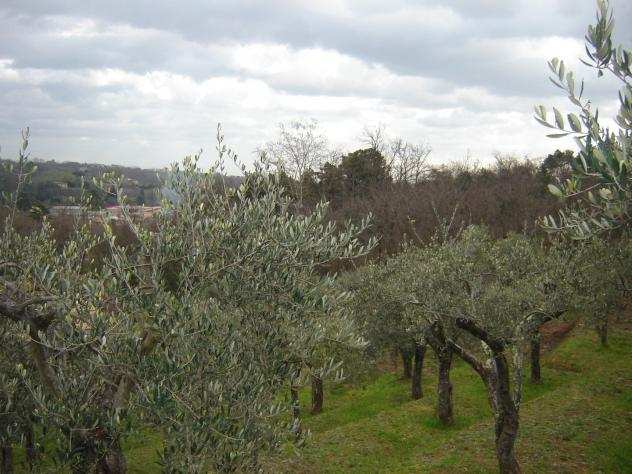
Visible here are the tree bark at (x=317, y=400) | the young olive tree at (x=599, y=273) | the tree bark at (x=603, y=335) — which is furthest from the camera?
the tree bark at (x=603, y=335)

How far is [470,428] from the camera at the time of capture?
1945 cm

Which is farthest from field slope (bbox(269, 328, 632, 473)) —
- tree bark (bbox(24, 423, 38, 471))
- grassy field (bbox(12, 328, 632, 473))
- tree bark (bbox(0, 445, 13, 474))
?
tree bark (bbox(0, 445, 13, 474))

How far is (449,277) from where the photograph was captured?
628 inches

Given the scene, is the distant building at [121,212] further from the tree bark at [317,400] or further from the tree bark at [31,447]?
the tree bark at [317,400]

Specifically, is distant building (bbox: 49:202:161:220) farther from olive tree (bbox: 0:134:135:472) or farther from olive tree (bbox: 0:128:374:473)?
olive tree (bbox: 0:134:135:472)

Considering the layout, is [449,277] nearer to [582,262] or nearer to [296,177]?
[582,262]

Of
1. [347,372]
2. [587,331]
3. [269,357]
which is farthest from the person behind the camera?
[587,331]

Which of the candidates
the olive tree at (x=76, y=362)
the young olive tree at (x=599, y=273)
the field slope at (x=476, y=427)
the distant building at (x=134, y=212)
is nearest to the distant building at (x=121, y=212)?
the distant building at (x=134, y=212)

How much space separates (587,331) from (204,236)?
32.4 m

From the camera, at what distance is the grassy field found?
16062mm

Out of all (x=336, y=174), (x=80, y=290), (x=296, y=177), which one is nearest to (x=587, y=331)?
(x=296, y=177)

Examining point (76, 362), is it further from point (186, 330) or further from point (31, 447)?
point (31, 447)

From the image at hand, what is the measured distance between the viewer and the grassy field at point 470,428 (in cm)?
1606

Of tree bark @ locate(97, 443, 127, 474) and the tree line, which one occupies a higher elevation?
the tree line
